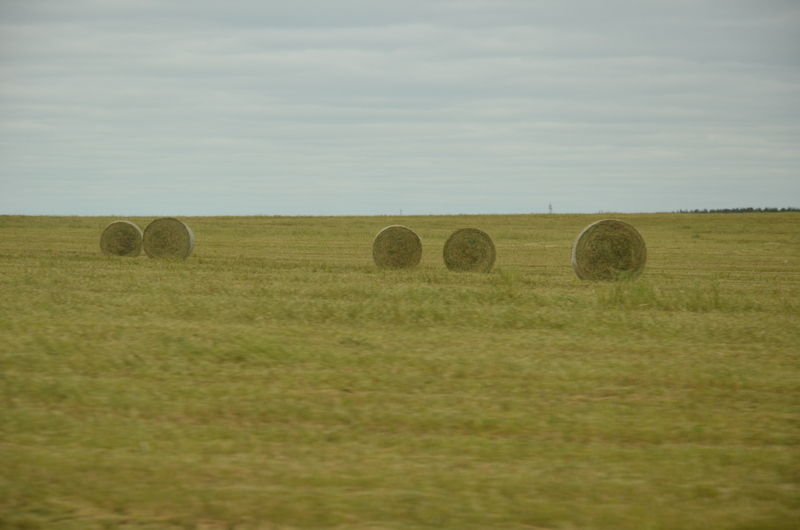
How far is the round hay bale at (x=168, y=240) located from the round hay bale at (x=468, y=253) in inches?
333

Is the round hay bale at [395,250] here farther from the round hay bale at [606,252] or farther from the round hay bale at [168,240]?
the round hay bale at [168,240]

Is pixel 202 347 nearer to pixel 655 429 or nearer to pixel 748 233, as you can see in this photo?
pixel 655 429

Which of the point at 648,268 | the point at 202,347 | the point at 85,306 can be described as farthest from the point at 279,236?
the point at 202,347

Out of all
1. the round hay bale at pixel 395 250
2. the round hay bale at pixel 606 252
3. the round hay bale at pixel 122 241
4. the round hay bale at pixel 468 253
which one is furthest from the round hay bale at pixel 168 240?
the round hay bale at pixel 606 252

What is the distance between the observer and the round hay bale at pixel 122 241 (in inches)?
1216

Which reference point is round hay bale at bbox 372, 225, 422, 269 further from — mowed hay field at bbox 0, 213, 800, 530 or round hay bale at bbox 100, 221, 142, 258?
mowed hay field at bbox 0, 213, 800, 530

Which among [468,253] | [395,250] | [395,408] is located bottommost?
[395,408]

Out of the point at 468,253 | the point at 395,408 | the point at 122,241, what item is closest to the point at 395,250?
the point at 468,253

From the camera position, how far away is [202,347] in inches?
437

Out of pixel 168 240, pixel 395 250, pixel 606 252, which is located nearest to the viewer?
pixel 606 252

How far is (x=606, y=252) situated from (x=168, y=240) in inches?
531

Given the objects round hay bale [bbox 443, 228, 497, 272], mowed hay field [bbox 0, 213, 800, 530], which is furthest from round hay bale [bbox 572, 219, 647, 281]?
mowed hay field [bbox 0, 213, 800, 530]

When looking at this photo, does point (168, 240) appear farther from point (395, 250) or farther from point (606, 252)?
point (606, 252)

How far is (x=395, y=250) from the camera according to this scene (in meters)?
27.4
